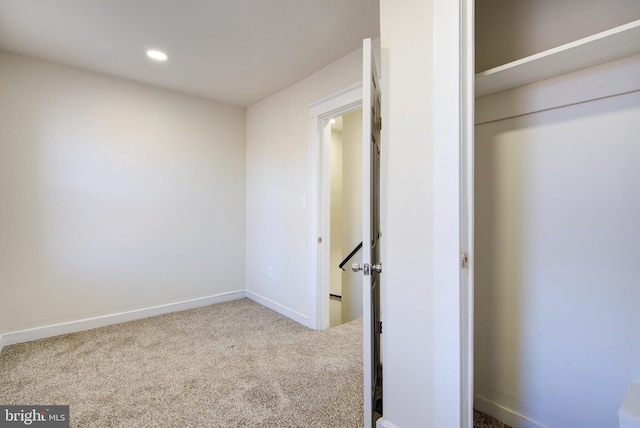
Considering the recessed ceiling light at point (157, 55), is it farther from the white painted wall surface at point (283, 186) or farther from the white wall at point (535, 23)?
the white wall at point (535, 23)

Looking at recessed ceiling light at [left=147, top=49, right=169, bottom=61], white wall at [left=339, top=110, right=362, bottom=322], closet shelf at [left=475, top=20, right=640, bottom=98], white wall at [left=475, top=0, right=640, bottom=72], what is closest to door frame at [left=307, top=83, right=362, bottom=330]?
white wall at [left=339, top=110, right=362, bottom=322]

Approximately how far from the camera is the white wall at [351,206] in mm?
3602

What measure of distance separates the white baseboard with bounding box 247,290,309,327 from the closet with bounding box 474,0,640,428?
163cm

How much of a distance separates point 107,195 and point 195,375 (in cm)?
195

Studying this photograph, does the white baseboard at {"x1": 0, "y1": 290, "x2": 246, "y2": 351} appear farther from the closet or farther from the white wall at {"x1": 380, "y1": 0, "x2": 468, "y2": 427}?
the closet

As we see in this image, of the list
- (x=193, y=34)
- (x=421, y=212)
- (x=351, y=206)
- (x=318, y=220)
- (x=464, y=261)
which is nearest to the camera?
(x=464, y=261)

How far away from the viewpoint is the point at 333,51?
2.33 metres

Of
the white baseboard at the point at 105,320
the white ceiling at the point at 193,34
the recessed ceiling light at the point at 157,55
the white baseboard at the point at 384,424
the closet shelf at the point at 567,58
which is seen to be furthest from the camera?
the white baseboard at the point at 105,320

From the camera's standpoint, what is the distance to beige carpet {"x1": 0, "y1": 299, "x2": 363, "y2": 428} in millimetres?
1578

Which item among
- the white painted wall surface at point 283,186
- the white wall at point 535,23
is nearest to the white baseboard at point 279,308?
the white painted wall surface at point 283,186

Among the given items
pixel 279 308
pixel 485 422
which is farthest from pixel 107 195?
pixel 485 422

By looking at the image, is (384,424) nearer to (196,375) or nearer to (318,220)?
(196,375)

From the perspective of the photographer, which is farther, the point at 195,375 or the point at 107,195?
the point at 107,195

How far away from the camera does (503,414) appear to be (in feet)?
4.91
